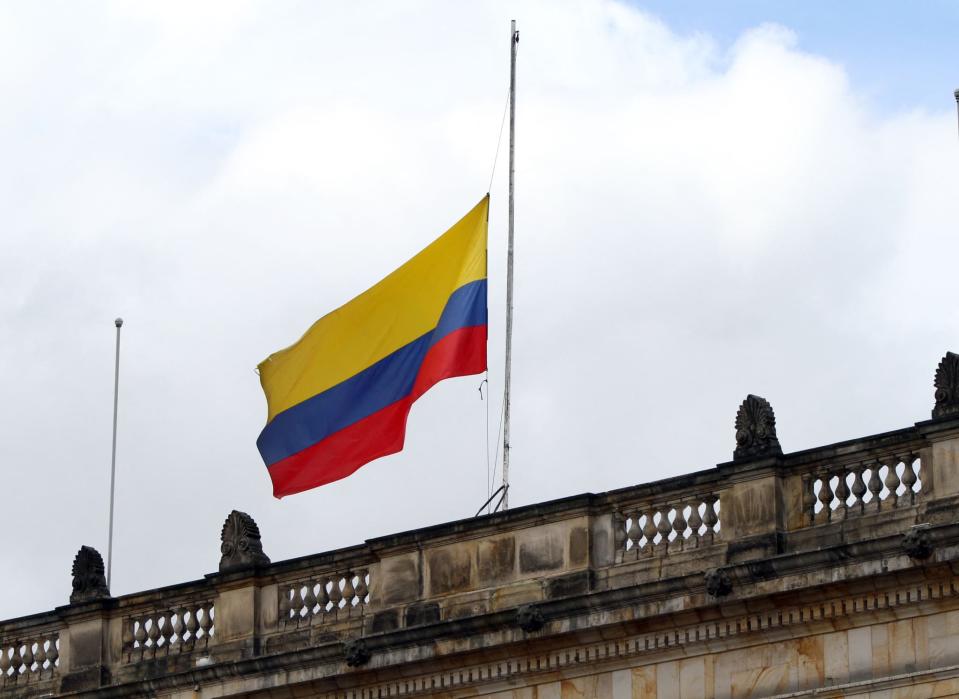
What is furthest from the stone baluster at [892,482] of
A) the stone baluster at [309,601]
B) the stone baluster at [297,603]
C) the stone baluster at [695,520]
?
the stone baluster at [297,603]

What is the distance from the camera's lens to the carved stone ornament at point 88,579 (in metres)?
41.2

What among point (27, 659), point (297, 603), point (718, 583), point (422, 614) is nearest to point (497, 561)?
point (422, 614)

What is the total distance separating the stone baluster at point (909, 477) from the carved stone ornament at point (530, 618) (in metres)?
4.23

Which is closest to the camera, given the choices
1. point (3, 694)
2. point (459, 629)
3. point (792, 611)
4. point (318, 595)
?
point (792, 611)

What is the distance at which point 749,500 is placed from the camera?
116 feet

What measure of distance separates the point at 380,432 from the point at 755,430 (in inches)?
239

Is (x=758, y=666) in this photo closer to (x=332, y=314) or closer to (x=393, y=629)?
(x=393, y=629)

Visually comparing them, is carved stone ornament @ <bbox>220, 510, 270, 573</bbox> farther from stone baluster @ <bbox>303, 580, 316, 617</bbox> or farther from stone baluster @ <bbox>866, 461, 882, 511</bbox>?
stone baluster @ <bbox>866, 461, 882, 511</bbox>

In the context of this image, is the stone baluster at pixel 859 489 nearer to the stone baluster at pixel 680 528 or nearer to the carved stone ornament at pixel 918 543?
the carved stone ornament at pixel 918 543

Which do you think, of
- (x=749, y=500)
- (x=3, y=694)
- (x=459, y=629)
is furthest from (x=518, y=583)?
(x=3, y=694)

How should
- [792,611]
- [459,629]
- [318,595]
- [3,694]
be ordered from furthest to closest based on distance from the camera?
[3,694]
[318,595]
[459,629]
[792,611]

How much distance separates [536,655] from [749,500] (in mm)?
2907

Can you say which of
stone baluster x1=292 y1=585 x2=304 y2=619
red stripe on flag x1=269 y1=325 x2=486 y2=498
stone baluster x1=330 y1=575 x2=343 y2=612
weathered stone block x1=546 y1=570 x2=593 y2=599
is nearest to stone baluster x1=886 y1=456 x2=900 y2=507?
weathered stone block x1=546 y1=570 x2=593 y2=599

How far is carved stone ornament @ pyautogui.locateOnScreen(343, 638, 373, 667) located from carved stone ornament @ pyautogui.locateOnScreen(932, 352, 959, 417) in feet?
23.4
